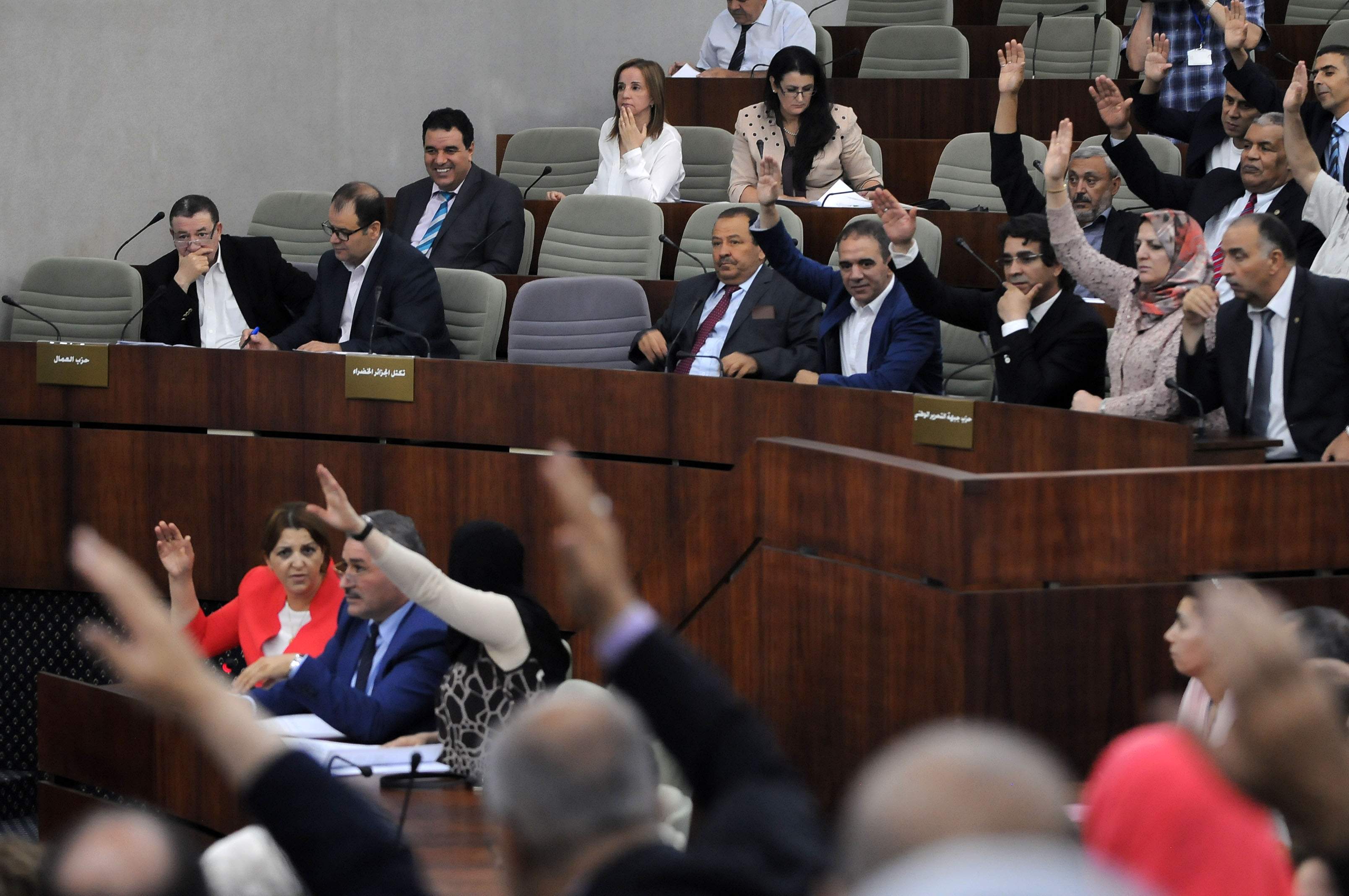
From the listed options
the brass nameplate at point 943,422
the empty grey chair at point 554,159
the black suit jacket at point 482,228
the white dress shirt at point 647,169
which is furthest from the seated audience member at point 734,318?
the empty grey chair at point 554,159

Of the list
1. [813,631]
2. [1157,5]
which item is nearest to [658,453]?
[813,631]

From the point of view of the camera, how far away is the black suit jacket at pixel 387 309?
4734mm

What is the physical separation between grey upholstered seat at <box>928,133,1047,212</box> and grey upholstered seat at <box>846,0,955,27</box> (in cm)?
201

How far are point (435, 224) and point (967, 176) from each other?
1787 millimetres

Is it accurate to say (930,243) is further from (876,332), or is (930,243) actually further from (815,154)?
(815,154)

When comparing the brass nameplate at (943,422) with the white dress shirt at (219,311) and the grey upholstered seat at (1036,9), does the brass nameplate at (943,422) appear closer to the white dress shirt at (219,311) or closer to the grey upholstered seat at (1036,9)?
the white dress shirt at (219,311)

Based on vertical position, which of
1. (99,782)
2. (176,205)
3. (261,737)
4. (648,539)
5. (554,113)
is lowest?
(99,782)

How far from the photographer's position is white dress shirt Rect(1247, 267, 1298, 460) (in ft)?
10.8

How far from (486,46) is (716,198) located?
1.61 m

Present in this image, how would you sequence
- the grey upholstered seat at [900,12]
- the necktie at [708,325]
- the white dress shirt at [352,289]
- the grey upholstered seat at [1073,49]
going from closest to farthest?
Answer: the necktie at [708,325], the white dress shirt at [352,289], the grey upholstered seat at [1073,49], the grey upholstered seat at [900,12]

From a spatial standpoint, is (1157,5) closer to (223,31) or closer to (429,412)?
(429,412)

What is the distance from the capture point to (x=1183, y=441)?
10.00ft

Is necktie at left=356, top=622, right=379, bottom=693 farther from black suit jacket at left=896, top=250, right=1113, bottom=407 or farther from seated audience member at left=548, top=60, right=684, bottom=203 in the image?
seated audience member at left=548, top=60, right=684, bottom=203

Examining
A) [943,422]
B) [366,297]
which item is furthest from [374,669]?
[366,297]
